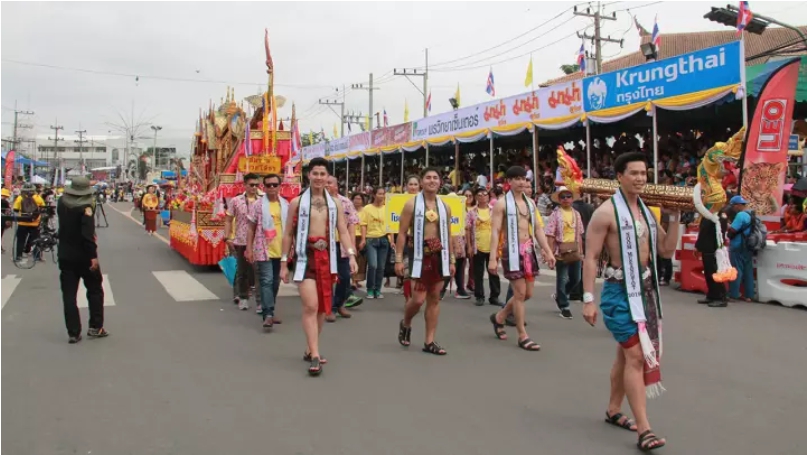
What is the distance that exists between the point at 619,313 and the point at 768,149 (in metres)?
8.79

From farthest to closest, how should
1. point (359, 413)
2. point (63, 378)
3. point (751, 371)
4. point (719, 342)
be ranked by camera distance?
point (719, 342) → point (751, 371) → point (63, 378) → point (359, 413)

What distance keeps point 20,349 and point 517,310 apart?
458 cm

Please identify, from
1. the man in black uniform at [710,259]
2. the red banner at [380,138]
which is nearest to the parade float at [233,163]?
the man in black uniform at [710,259]

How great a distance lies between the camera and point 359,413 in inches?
168

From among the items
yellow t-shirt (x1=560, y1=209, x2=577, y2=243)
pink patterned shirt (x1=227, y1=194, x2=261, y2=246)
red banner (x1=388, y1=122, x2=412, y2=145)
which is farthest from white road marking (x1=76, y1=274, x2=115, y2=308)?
red banner (x1=388, y1=122, x2=412, y2=145)

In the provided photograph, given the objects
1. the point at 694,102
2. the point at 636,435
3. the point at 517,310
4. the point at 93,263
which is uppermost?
the point at 694,102

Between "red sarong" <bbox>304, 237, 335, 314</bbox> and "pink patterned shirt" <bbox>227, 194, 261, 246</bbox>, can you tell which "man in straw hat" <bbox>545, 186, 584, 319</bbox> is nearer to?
"red sarong" <bbox>304, 237, 335, 314</bbox>

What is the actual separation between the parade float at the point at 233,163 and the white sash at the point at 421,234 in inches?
218

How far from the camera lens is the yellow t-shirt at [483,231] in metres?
9.01

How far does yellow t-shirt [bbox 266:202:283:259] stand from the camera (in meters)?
7.26

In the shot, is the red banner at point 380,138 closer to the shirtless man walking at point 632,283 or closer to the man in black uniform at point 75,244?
the man in black uniform at point 75,244

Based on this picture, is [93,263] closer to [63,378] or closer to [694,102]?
[63,378]

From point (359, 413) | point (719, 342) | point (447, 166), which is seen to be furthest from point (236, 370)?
point (447, 166)

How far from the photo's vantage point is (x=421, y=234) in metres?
5.93
